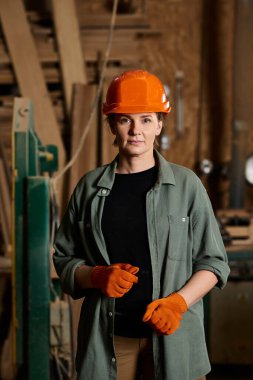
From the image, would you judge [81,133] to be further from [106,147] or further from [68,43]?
[68,43]

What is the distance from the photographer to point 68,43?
371 centimetres

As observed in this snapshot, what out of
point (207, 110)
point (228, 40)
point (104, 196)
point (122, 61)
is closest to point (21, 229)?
point (104, 196)

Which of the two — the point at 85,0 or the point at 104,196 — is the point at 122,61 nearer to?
the point at 85,0

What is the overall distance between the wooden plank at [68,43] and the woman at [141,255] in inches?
92.2

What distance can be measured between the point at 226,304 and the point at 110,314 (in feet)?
6.43

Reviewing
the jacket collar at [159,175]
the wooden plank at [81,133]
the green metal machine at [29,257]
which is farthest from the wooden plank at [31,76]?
the jacket collar at [159,175]

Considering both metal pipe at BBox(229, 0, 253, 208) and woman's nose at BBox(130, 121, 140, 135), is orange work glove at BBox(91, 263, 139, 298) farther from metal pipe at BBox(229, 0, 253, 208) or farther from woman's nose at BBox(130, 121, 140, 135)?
metal pipe at BBox(229, 0, 253, 208)

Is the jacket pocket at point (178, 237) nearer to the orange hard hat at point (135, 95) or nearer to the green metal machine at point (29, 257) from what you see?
the orange hard hat at point (135, 95)

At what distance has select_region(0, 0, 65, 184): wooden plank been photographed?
3.70 meters

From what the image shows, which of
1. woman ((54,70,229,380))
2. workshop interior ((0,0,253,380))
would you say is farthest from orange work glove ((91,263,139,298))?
workshop interior ((0,0,253,380))

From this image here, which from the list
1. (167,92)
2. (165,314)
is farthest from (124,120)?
(167,92)

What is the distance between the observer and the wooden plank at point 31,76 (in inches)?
146

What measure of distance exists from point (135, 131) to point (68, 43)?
2.47m

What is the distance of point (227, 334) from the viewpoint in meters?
3.29
